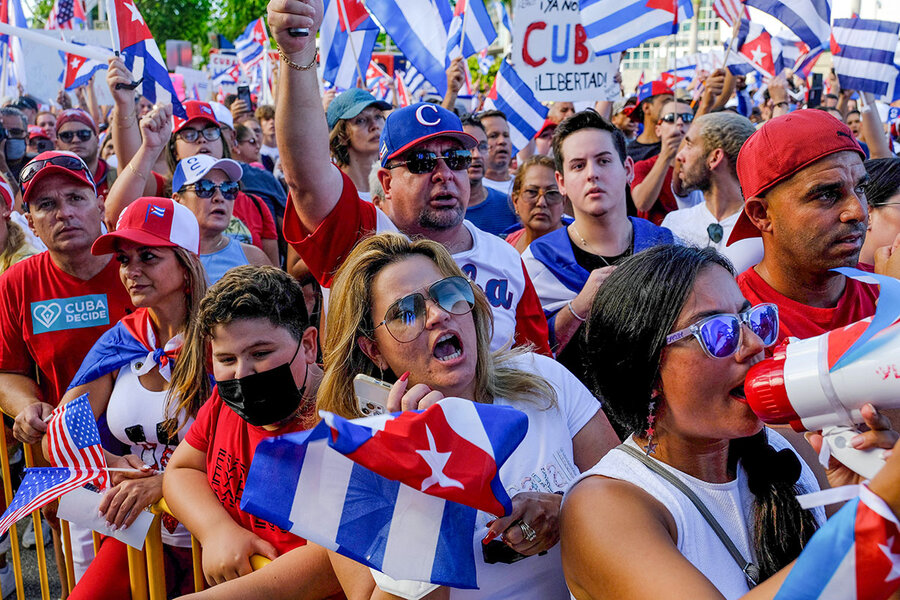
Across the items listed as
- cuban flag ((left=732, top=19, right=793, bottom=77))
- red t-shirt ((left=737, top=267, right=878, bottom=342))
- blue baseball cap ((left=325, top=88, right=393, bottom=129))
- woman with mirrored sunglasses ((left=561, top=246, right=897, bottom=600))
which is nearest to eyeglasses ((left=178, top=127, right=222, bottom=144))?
blue baseball cap ((left=325, top=88, right=393, bottom=129))

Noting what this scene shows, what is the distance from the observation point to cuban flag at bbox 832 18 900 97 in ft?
25.1

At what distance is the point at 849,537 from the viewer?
4.19 ft

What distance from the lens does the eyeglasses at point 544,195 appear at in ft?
16.8

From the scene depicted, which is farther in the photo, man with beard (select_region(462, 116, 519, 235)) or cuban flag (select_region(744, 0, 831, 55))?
cuban flag (select_region(744, 0, 831, 55))

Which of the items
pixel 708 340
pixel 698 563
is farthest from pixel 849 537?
pixel 708 340

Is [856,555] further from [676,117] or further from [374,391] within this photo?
[676,117]

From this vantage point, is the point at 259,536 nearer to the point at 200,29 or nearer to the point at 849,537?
the point at 849,537

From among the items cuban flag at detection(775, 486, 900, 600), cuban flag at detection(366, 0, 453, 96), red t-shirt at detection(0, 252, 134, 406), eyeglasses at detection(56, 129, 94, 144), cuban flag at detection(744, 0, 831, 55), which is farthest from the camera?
eyeglasses at detection(56, 129, 94, 144)

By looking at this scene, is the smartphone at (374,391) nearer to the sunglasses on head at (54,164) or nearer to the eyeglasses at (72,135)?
the sunglasses on head at (54,164)

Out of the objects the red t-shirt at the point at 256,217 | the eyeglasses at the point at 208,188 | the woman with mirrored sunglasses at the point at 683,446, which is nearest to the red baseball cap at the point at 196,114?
the red t-shirt at the point at 256,217

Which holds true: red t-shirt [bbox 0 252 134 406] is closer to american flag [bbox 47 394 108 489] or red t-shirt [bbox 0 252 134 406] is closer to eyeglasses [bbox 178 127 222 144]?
american flag [bbox 47 394 108 489]

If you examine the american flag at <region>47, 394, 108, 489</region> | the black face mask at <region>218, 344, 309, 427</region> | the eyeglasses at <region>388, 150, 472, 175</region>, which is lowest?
the american flag at <region>47, 394, 108, 489</region>

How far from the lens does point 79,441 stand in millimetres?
3301

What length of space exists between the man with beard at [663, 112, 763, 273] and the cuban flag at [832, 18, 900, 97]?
3.34 metres
